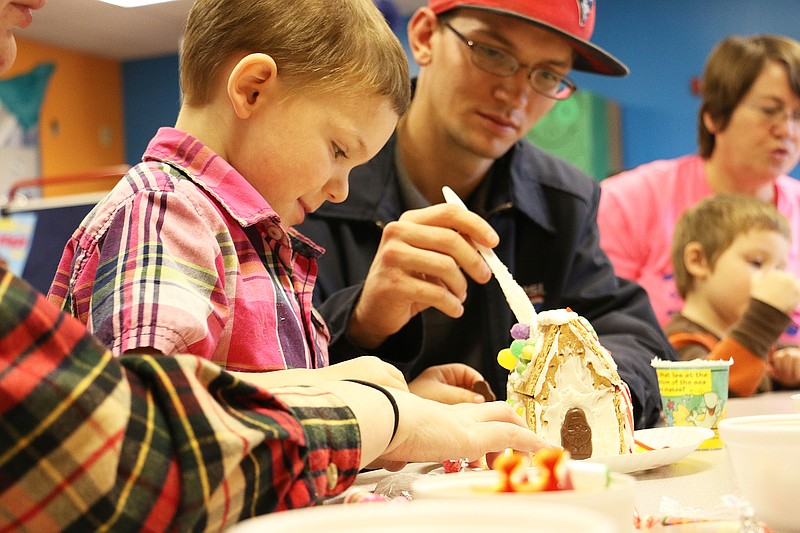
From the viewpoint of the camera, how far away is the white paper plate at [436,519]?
0.35m

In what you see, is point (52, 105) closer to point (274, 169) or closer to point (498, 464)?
point (274, 169)

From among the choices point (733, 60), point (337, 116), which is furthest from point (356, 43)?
point (733, 60)

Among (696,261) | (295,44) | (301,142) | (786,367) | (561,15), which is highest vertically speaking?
(561,15)

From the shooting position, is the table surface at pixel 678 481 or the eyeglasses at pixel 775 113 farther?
the eyeglasses at pixel 775 113

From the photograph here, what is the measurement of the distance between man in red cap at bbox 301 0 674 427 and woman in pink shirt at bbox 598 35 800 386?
3.41 ft

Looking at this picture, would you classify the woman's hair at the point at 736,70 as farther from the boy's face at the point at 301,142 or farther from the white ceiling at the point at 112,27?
the white ceiling at the point at 112,27

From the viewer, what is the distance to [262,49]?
3.29 ft

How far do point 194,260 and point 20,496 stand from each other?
36 centimetres

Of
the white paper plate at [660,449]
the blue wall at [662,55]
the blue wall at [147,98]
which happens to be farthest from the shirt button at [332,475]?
the blue wall at [147,98]

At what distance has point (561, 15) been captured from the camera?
1.55 meters

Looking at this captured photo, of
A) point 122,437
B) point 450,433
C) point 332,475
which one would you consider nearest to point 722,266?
point 450,433

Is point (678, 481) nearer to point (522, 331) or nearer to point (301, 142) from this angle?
point (522, 331)

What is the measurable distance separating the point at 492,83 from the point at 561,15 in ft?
0.52

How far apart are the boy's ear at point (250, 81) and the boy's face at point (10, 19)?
0.21 m
